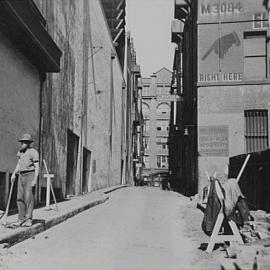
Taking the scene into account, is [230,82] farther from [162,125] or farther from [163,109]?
[163,109]

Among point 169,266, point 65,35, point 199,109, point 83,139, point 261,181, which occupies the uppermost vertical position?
point 65,35

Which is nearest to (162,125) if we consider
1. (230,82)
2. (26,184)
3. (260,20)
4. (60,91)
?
(260,20)

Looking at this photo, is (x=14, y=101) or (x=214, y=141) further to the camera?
(x=214, y=141)

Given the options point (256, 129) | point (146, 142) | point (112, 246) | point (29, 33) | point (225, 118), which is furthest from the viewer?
point (146, 142)

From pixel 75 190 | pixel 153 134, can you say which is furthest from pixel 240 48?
pixel 153 134

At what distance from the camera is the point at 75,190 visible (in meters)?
21.8

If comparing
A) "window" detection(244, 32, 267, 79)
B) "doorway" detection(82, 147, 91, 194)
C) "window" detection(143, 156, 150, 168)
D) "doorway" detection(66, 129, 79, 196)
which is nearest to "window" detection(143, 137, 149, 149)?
"window" detection(143, 156, 150, 168)

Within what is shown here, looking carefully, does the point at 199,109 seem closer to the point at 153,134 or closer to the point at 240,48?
the point at 240,48

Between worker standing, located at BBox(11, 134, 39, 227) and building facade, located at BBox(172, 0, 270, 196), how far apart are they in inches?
553

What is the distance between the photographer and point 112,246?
871 centimetres

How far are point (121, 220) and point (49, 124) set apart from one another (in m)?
4.70

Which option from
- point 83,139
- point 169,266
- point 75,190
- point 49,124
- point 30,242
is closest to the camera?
point 169,266

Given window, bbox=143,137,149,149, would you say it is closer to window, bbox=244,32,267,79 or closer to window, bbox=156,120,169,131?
Answer: window, bbox=156,120,169,131

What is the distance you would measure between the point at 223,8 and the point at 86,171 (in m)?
11.2
